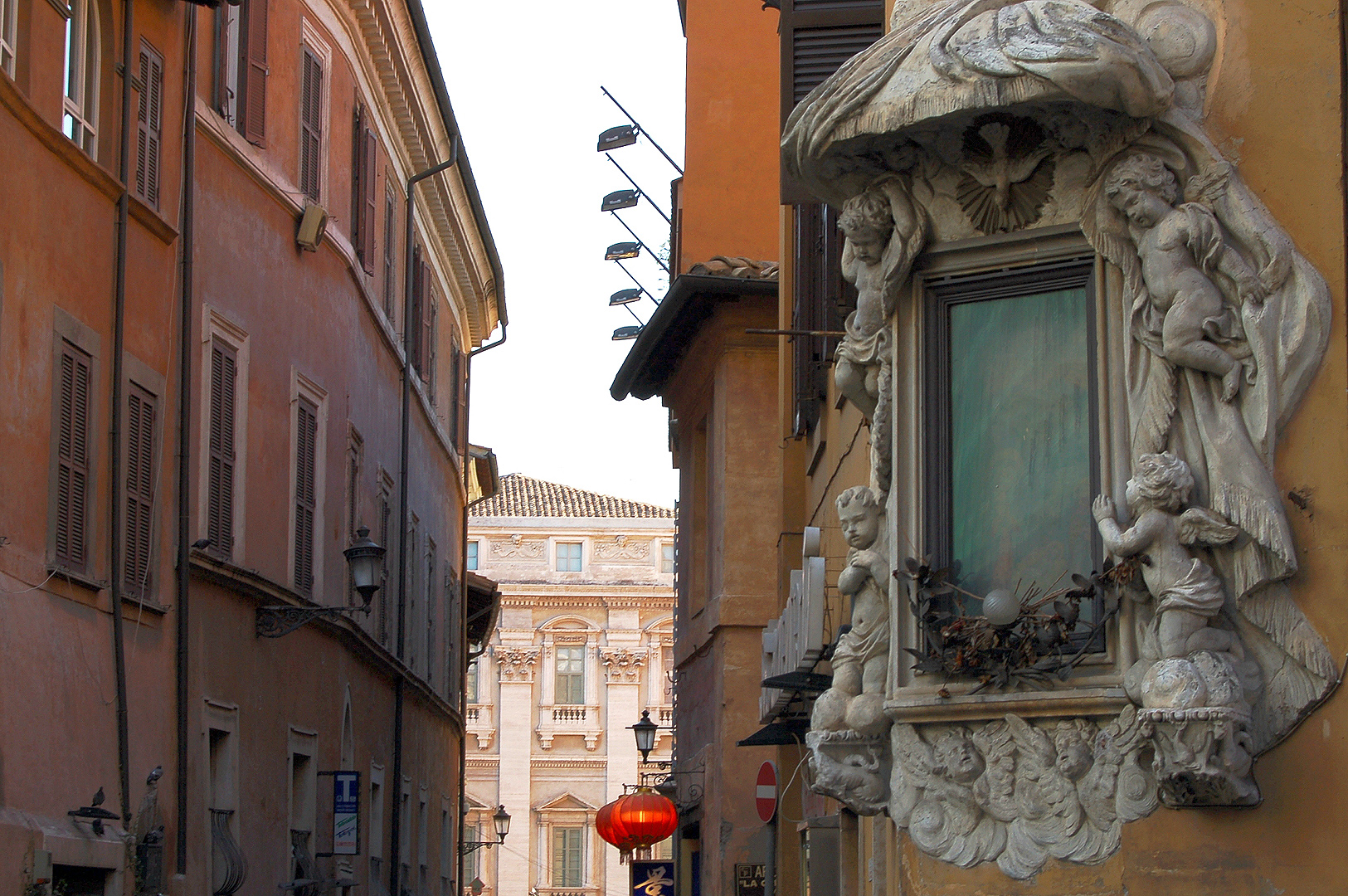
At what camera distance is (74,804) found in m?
12.7

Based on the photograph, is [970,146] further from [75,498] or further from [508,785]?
[508,785]

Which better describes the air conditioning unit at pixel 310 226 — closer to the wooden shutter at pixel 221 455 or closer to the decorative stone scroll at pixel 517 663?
the wooden shutter at pixel 221 455

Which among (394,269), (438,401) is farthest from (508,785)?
(394,269)

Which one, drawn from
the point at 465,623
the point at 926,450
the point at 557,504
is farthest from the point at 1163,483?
the point at 557,504

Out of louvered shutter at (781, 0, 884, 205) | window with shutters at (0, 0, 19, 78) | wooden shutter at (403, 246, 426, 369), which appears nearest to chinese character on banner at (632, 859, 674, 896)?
wooden shutter at (403, 246, 426, 369)

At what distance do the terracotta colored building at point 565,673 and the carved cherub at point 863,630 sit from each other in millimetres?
51042

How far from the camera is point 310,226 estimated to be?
19.0 metres

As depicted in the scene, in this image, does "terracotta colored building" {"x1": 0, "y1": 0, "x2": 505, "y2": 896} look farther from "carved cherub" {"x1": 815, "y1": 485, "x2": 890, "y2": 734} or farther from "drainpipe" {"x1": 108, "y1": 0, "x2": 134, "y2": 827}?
"carved cherub" {"x1": 815, "y1": 485, "x2": 890, "y2": 734}

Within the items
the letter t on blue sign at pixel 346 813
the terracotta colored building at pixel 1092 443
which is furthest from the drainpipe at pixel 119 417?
the terracotta colored building at pixel 1092 443

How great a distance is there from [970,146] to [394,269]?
18498 mm

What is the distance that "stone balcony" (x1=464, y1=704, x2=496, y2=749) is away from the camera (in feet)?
196

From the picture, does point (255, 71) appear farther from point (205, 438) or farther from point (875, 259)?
point (875, 259)

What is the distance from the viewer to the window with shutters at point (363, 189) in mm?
22328

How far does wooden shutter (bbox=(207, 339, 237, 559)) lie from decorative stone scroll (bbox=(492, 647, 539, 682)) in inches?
1737
